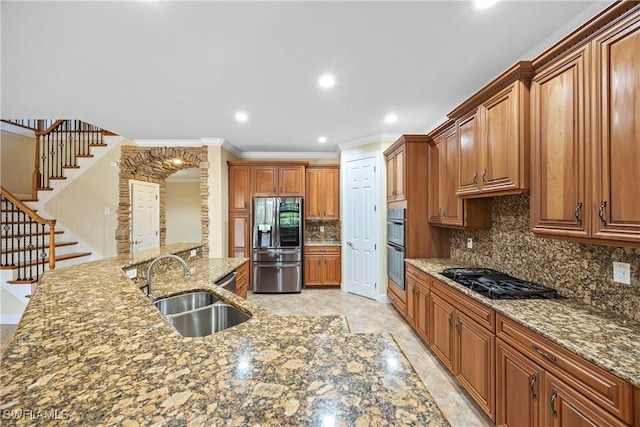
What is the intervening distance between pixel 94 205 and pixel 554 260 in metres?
6.42

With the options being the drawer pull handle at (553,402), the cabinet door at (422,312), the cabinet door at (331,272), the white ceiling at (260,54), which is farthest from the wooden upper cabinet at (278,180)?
the drawer pull handle at (553,402)

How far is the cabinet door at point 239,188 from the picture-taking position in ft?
15.9

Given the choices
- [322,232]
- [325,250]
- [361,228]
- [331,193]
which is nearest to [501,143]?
[361,228]

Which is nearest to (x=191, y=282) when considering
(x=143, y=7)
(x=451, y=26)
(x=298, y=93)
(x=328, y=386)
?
(x=328, y=386)

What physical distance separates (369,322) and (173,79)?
3.47 meters

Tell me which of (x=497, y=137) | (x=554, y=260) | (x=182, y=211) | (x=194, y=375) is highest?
(x=497, y=137)

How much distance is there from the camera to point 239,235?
480cm

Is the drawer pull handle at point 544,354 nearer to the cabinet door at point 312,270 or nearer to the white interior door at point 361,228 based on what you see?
the white interior door at point 361,228

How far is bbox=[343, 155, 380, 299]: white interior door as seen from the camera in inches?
167

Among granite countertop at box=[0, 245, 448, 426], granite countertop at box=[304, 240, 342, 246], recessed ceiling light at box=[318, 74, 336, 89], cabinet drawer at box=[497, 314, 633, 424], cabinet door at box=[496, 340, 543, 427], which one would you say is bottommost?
cabinet door at box=[496, 340, 543, 427]

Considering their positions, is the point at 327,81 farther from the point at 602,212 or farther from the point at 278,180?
the point at 278,180

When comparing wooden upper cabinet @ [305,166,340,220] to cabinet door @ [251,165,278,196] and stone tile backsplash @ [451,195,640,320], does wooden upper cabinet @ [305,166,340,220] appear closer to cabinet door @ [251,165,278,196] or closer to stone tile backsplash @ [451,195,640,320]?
cabinet door @ [251,165,278,196]

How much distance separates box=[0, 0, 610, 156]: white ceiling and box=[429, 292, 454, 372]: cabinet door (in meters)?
2.06

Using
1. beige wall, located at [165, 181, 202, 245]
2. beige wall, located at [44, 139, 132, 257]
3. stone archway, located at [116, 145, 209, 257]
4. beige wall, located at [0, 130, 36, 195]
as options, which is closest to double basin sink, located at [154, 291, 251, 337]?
stone archway, located at [116, 145, 209, 257]
